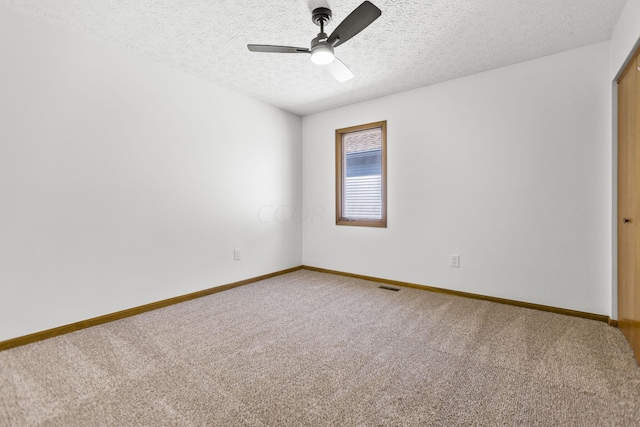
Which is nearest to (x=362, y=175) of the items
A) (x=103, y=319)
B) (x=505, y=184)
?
(x=505, y=184)

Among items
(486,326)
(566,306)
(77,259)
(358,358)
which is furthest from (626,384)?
(77,259)

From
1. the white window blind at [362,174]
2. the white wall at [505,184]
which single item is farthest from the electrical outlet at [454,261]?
the white window blind at [362,174]

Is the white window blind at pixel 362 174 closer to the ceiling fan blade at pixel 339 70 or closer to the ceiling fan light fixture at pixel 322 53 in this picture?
the ceiling fan blade at pixel 339 70

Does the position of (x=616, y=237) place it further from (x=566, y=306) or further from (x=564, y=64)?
(x=564, y=64)

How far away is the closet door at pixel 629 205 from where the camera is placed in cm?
194

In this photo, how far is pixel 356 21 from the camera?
186 centimetres

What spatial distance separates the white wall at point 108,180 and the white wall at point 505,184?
188 centimetres

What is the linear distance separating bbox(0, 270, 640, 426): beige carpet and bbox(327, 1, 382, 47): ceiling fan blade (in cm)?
218

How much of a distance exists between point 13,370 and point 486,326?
336 cm

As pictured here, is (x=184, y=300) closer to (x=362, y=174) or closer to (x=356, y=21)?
(x=362, y=174)

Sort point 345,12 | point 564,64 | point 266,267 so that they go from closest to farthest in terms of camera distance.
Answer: point 345,12
point 564,64
point 266,267

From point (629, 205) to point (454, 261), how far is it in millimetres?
1542

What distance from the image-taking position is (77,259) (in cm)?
245

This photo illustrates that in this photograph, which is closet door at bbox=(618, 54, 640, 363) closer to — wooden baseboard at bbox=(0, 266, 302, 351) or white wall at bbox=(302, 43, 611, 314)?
white wall at bbox=(302, 43, 611, 314)
